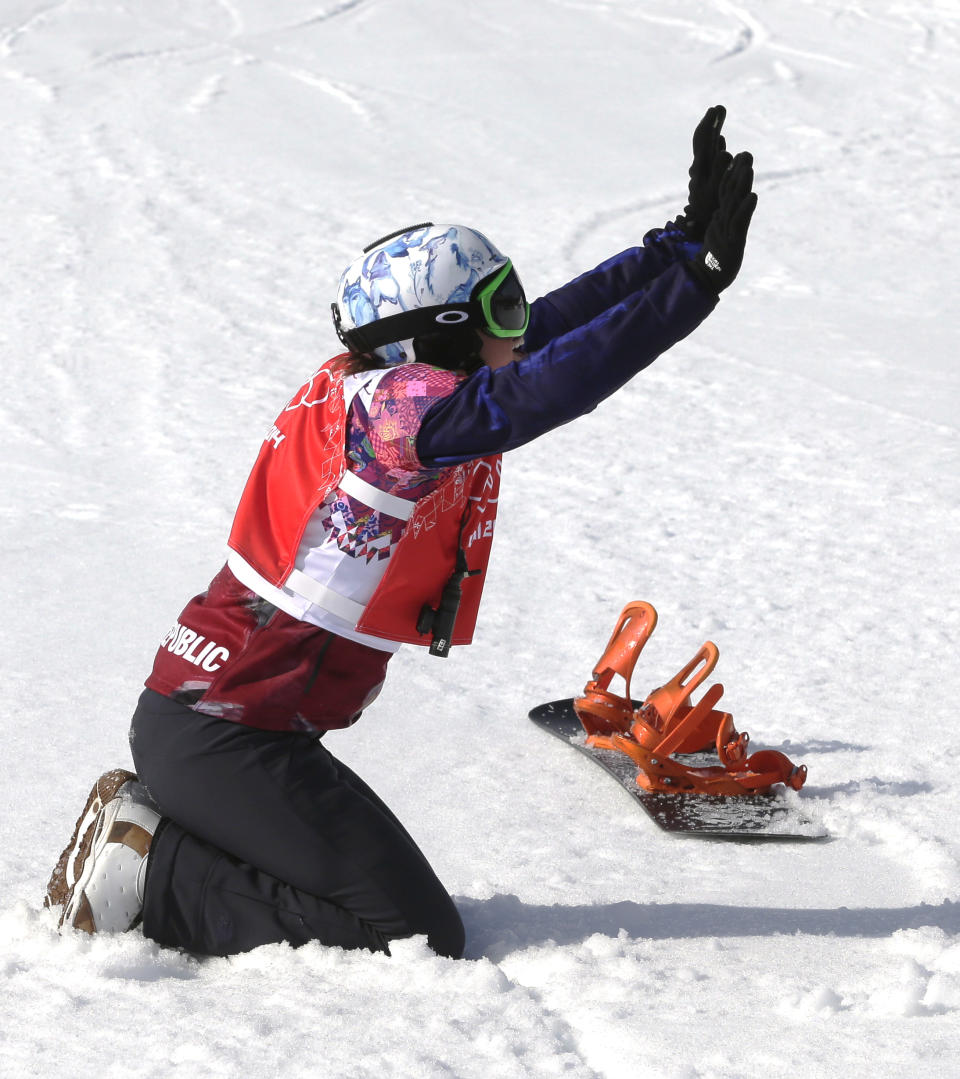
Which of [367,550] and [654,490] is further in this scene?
[654,490]

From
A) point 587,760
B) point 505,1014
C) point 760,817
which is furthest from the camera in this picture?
point 587,760

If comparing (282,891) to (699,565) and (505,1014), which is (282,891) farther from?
(699,565)

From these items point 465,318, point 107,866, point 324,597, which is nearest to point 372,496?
point 324,597

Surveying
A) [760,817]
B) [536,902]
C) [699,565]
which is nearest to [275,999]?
[536,902]

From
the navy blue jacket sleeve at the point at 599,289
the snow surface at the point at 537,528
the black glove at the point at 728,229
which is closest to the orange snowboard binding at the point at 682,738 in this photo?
the snow surface at the point at 537,528

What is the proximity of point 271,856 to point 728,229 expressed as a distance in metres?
1.30

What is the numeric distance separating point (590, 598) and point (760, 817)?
1.35m

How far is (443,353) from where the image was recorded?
2555mm

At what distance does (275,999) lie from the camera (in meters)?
2.40

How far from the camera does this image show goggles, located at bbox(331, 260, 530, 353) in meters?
2.52

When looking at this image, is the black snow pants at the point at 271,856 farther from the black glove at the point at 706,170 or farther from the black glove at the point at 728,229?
the black glove at the point at 706,170

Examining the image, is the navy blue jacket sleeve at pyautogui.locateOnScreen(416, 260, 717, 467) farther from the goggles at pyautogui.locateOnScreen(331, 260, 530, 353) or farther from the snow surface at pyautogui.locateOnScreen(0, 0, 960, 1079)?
the snow surface at pyautogui.locateOnScreen(0, 0, 960, 1079)

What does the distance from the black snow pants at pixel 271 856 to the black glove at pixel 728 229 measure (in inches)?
42.6

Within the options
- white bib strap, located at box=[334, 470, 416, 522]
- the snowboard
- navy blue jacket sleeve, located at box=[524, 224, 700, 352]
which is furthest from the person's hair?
the snowboard
